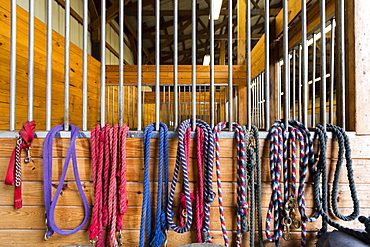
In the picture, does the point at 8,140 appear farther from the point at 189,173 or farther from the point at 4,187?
the point at 189,173

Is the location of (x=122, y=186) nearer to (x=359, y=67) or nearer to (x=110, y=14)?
(x=359, y=67)

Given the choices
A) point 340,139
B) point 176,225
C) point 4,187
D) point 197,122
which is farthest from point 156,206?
point 340,139

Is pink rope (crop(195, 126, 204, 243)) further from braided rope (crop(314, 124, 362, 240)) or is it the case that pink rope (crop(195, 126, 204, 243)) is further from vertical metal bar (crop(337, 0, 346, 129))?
vertical metal bar (crop(337, 0, 346, 129))

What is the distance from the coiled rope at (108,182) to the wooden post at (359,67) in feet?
3.76

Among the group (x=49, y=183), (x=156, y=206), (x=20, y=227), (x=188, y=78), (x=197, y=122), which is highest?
(x=188, y=78)

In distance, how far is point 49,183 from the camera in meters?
1.06

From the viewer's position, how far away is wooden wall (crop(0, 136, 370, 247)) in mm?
1103

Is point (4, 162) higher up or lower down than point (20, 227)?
higher up

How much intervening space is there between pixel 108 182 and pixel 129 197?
0.43ft

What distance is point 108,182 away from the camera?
1.07m

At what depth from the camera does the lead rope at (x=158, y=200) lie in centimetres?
104

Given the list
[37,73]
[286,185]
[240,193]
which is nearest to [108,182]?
[240,193]

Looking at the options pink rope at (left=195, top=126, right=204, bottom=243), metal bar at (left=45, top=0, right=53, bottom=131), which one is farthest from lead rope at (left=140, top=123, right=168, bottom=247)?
metal bar at (left=45, top=0, right=53, bottom=131)

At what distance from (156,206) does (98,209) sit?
0.27 meters
